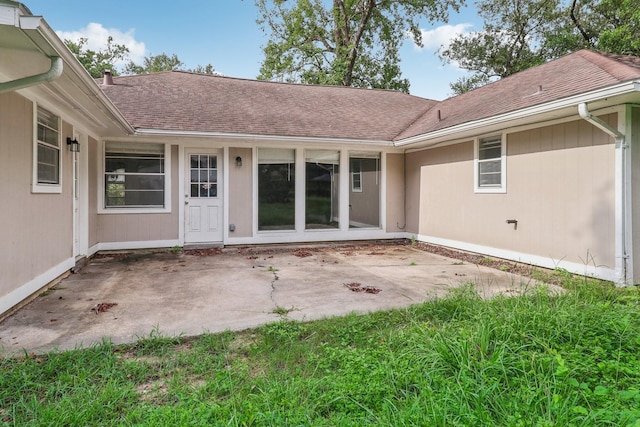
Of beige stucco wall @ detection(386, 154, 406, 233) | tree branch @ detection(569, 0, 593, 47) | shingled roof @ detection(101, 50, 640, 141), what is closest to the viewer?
shingled roof @ detection(101, 50, 640, 141)

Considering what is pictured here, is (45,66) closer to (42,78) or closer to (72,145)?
(42,78)

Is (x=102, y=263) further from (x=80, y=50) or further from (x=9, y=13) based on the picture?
(x=80, y=50)

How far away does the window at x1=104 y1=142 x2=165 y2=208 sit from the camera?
749 centimetres

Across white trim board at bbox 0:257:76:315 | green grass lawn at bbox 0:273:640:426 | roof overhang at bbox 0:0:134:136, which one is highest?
roof overhang at bbox 0:0:134:136

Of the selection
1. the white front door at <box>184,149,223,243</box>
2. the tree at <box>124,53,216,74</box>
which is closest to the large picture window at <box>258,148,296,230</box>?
the white front door at <box>184,149,223,243</box>

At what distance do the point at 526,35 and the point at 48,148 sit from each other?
22.1 metres

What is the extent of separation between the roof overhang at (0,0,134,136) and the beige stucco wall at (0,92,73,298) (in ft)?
1.09

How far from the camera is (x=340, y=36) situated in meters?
20.6

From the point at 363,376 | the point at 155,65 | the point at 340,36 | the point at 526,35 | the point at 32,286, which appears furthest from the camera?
the point at 155,65

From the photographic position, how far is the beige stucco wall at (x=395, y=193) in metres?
9.34

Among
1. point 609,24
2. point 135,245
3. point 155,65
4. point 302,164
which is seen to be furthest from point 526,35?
point 155,65

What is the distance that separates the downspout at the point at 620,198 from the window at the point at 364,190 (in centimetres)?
489

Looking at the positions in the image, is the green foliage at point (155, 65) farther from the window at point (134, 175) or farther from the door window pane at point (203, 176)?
the door window pane at point (203, 176)

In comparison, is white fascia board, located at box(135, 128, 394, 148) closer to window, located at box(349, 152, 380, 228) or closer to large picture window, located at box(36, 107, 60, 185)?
window, located at box(349, 152, 380, 228)
